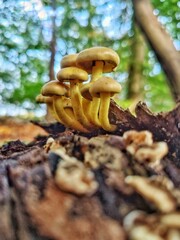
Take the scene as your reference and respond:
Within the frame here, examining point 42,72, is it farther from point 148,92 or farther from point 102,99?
point 102,99

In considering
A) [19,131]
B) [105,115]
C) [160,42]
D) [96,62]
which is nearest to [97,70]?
[96,62]

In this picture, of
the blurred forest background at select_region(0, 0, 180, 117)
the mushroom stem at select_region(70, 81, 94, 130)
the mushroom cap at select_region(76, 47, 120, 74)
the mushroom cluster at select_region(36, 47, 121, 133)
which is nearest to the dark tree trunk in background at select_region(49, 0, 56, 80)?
the blurred forest background at select_region(0, 0, 180, 117)

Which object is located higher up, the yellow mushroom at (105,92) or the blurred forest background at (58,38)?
the blurred forest background at (58,38)

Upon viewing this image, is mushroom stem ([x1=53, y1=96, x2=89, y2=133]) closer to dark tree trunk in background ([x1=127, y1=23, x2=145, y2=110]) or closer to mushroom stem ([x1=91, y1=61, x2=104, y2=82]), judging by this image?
mushroom stem ([x1=91, y1=61, x2=104, y2=82])

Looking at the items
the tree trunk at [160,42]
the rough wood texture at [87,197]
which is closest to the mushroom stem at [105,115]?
the rough wood texture at [87,197]

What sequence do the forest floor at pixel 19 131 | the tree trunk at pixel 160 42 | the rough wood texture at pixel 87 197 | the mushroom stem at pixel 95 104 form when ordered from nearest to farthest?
the rough wood texture at pixel 87 197, the mushroom stem at pixel 95 104, the tree trunk at pixel 160 42, the forest floor at pixel 19 131

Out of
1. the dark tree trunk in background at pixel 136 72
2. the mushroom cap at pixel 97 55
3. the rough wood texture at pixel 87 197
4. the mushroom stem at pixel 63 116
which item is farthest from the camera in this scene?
the dark tree trunk in background at pixel 136 72

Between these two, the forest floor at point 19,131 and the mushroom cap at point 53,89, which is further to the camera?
the forest floor at point 19,131

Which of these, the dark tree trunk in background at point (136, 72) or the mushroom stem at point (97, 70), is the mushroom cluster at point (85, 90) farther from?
the dark tree trunk in background at point (136, 72)

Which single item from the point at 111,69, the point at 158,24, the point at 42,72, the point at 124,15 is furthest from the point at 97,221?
the point at 42,72
